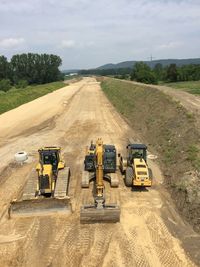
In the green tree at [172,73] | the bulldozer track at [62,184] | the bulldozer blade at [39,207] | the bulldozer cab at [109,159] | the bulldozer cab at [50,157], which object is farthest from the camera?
the green tree at [172,73]

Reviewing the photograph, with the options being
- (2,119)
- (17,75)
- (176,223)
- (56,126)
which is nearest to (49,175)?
(176,223)

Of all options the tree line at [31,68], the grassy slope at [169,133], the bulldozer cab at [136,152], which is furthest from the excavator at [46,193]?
the tree line at [31,68]

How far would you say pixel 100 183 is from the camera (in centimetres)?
1518

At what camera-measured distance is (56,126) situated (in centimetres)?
3547

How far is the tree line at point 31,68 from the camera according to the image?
127906 millimetres

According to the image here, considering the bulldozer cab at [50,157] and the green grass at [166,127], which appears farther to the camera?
the green grass at [166,127]

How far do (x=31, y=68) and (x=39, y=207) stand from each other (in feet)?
415

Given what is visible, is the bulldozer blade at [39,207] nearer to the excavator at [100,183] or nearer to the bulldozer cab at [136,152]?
the excavator at [100,183]

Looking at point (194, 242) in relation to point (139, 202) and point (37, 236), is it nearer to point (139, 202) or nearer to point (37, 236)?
point (139, 202)

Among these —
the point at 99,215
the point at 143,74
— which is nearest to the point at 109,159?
the point at 99,215

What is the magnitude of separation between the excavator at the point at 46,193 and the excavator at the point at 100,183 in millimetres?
1159

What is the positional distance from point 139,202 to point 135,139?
1326cm

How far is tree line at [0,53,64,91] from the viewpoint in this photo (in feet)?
420

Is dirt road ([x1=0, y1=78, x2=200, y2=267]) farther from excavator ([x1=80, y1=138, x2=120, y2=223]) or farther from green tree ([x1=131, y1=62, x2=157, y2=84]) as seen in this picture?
green tree ([x1=131, y1=62, x2=157, y2=84])
